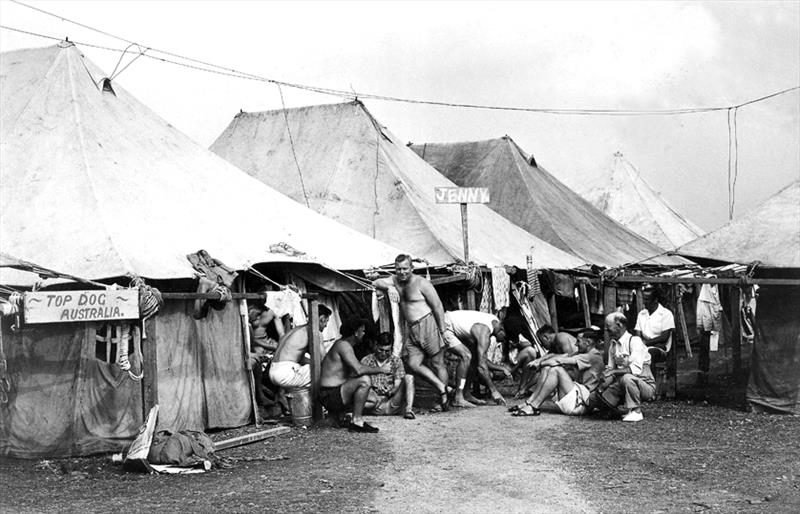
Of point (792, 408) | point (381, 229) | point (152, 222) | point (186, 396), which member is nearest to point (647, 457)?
point (792, 408)

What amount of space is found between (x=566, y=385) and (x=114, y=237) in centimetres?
492

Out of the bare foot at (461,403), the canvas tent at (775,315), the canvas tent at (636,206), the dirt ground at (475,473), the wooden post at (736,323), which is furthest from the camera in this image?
the canvas tent at (636,206)

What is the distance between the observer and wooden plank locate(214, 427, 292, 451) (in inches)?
333

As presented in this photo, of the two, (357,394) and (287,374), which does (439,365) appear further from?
(287,374)

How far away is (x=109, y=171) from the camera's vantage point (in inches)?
421

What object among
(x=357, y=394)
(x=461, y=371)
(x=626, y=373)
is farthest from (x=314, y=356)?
(x=626, y=373)

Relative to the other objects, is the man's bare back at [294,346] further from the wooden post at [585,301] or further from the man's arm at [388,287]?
the wooden post at [585,301]

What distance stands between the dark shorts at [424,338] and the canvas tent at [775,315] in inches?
131

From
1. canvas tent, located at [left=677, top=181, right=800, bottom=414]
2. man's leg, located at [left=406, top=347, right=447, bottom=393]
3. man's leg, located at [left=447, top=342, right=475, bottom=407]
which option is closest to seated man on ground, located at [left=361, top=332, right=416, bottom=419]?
man's leg, located at [left=406, top=347, right=447, bottom=393]

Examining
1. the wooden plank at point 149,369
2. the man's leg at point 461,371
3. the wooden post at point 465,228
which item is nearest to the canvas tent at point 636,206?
the wooden post at point 465,228

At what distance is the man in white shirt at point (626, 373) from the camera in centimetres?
977

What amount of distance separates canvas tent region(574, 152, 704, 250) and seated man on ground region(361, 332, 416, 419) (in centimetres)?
1626

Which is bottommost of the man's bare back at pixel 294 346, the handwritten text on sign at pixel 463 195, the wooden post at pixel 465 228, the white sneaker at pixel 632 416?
the white sneaker at pixel 632 416

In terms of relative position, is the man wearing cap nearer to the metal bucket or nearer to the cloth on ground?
the metal bucket
